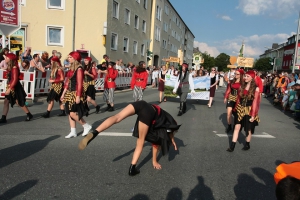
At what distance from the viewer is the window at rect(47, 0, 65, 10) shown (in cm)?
2194

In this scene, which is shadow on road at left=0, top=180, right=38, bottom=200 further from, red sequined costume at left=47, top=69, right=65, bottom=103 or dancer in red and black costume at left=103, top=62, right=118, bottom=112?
dancer in red and black costume at left=103, top=62, right=118, bottom=112

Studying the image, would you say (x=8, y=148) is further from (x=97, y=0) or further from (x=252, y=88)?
(x=97, y=0)

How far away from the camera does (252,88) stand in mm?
5469

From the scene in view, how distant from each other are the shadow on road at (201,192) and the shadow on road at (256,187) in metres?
0.37

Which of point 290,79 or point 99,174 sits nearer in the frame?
point 99,174

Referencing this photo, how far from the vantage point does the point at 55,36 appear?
2250 cm

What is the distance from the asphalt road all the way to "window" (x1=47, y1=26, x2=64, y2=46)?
16.7 metres

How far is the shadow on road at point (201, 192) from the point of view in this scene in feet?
11.3

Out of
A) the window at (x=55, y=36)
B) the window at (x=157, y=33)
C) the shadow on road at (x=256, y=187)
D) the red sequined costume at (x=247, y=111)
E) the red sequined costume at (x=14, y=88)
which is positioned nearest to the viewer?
the shadow on road at (x=256, y=187)

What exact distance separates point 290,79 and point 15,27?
14692mm

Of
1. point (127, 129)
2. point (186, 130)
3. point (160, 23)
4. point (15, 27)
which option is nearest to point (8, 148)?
point (127, 129)

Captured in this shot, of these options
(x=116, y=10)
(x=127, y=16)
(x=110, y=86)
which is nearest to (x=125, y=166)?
(x=110, y=86)

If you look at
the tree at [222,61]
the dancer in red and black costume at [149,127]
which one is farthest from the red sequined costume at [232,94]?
the tree at [222,61]

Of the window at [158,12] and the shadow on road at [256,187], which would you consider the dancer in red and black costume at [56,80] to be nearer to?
the shadow on road at [256,187]
